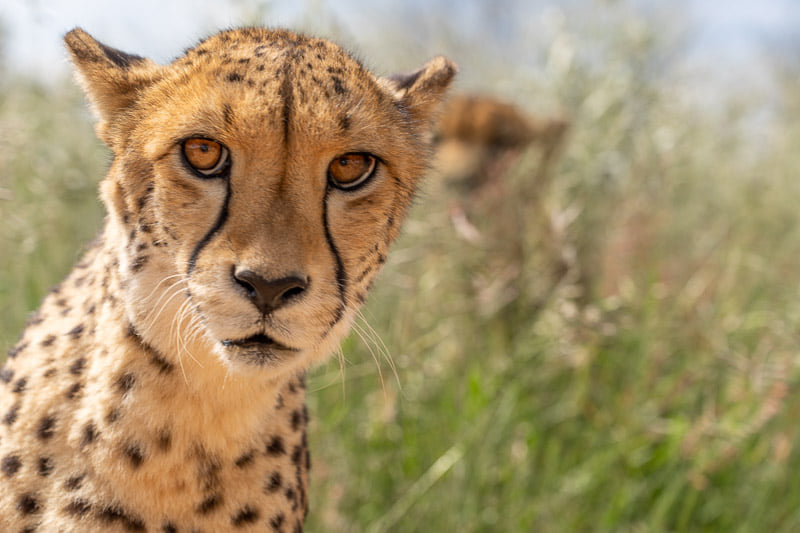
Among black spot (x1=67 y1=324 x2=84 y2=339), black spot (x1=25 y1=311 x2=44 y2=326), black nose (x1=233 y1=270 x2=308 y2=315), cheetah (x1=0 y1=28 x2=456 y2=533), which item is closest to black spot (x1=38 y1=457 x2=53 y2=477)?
cheetah (x1=0 y1=28 x2=456 y2=533)

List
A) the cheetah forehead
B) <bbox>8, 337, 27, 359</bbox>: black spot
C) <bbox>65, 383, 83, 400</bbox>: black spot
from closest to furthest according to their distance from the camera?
the cheetah forehead
<bbox>65, 383, 83, 400</bbox>: black spot
<bbox>8, 337, 27, 359</bbox>: black spot

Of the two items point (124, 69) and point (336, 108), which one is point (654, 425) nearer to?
point (336, 108)

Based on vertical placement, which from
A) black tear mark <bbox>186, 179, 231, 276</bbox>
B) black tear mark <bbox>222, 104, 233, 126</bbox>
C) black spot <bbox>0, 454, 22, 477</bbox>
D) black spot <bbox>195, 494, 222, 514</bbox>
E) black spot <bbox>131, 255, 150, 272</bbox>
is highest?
black tear mark <bbox>222, 104, 233, 126</bbox>

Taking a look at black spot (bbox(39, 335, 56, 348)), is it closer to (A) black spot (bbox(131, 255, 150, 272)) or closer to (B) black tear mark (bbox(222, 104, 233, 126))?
(A) black spot (bbox(131, 255, 150, 272))

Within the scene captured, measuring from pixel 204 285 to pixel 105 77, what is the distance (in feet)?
1.45

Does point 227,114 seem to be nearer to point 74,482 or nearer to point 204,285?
point 204,285

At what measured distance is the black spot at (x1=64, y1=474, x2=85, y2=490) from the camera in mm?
1242

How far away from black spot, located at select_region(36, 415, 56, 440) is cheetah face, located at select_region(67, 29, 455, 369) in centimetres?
Result: 23

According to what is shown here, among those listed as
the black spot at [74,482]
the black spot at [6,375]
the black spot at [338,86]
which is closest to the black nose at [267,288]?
the black spot at [338,86]

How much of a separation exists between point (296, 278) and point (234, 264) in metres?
0.09

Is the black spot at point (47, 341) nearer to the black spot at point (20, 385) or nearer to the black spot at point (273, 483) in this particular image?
the black spot at point (20, 385)

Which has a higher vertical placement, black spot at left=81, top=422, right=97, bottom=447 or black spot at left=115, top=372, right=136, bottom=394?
black spot at left=115, top=372, right=136, bottom=394

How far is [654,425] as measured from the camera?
2.78 m

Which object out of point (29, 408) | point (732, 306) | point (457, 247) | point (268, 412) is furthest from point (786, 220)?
point (29, 408)
